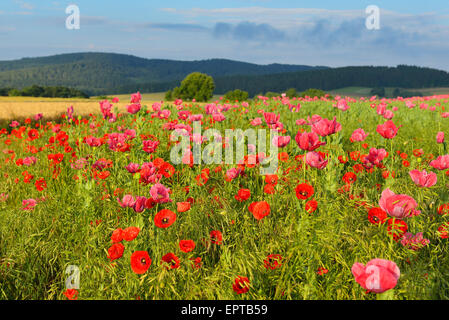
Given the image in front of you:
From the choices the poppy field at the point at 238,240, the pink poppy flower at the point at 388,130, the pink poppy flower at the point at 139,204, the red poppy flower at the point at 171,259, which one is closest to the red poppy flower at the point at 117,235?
the poppy field at the point at 238,240

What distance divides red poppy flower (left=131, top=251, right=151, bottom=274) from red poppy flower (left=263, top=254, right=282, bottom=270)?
2.21ft

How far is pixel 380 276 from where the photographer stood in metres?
1.13

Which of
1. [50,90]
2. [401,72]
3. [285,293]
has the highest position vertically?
[401,72]

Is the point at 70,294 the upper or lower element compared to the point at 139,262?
lower

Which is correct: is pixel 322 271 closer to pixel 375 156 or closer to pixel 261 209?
pixel 261 209

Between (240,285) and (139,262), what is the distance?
1.62 feet

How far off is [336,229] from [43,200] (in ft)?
8.00

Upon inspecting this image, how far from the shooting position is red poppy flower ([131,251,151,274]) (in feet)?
4.91

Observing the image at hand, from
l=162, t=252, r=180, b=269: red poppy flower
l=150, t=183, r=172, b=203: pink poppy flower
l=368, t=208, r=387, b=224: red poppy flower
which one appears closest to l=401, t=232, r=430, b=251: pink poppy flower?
l=368, t=208, r=387, b=224: red poppy flower

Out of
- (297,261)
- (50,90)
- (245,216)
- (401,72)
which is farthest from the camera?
(401,72)

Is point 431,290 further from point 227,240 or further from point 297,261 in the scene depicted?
point 227,240

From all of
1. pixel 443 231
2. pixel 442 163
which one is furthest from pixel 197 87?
pixel 443 231
